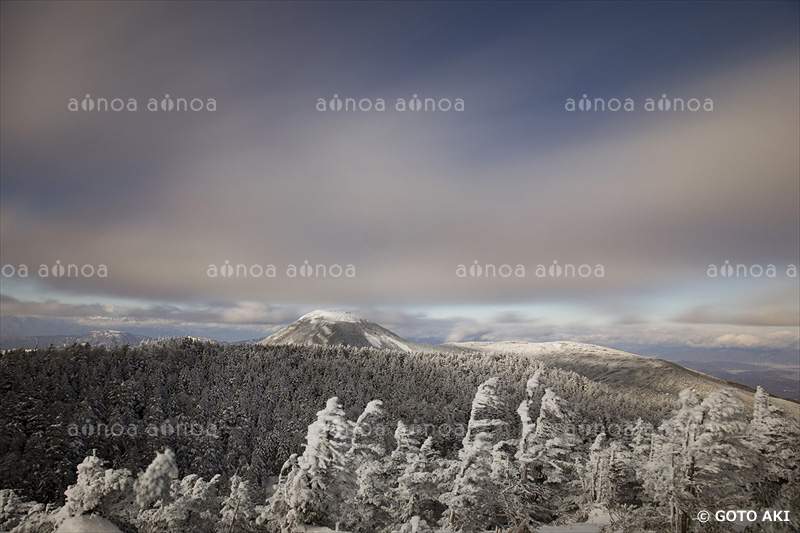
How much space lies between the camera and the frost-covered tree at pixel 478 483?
2148 cm

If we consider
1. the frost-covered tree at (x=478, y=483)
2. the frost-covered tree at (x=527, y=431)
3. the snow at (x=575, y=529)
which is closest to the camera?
the frost-covered tree at (x=478, y=483)

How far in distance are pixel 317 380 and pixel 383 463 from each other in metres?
107

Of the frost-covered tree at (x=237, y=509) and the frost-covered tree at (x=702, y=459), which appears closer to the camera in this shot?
the frost-covered tree at (x=702, y=459)

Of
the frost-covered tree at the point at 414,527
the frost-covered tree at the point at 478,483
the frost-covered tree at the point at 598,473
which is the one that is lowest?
the frost-covered tree at the point at 598,473

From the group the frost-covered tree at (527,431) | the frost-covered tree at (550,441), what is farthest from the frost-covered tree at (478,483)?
the frost-covered tree at (550,441)

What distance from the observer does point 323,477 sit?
69.5 ft

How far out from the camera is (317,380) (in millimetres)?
133000

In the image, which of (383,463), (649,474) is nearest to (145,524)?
(383,463)

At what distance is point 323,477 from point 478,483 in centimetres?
824

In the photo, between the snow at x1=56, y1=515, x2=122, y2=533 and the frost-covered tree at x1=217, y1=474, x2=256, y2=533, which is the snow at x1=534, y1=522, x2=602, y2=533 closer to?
the frost-covered tree at x1=217, y1=474, x2=256, y2=533

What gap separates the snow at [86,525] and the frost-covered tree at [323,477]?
784cm

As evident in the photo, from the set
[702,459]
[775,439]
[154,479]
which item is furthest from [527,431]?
[775,439]

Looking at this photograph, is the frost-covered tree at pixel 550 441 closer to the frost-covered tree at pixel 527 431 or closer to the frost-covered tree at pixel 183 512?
the frost-covered tree at pixel 527 431

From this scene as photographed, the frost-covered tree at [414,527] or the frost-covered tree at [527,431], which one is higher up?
the frost-covered tree at [527,431]
